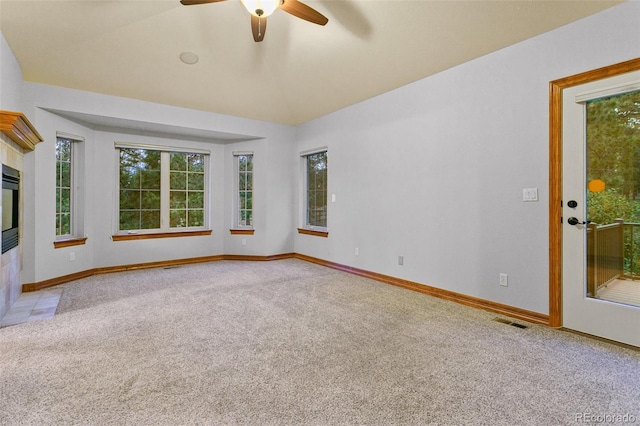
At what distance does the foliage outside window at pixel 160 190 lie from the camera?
5.16 meters

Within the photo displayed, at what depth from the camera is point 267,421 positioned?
1.53m

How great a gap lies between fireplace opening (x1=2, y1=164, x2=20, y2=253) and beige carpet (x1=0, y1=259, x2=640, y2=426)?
82cm

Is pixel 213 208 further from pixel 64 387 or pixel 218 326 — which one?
pixel 64 387

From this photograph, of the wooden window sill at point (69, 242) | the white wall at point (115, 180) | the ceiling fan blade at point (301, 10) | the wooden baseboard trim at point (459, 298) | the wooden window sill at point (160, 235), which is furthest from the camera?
the wooden window sill at point (160, 235)

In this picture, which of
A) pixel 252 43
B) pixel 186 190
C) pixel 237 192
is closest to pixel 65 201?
pixel 186 190

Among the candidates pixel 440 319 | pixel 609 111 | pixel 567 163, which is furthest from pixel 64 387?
pixel 609 111

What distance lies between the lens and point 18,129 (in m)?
2.95

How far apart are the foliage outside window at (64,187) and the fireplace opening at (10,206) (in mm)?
987

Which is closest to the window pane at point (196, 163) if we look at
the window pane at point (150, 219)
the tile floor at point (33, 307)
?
the window pane at point (150, 219)

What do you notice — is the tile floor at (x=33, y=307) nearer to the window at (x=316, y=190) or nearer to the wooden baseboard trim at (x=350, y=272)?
the wooden baseboard trim at (x=350, y=272)

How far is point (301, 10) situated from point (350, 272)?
3.39m

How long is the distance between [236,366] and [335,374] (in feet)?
2.08

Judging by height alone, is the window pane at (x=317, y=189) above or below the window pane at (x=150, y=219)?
above

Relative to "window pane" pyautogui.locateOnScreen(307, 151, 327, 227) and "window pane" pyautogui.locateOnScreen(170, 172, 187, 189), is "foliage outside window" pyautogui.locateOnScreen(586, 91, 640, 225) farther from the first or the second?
"window pane" pyautogui.locateOnScreen(170, 172, 187, 189)
